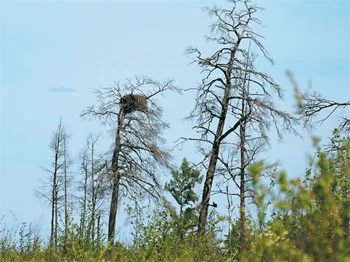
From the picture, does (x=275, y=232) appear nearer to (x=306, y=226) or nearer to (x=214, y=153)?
(x=306, y=226)

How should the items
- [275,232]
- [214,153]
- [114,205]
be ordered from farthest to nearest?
[114,205]
[214,153]
[275,232]

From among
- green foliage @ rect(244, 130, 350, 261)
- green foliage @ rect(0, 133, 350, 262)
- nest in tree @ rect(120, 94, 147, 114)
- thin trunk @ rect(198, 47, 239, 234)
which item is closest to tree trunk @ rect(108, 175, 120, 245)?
nest in tree @ rect(120, 94, 147, 114)

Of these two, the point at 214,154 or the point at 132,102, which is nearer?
the point at 214,154

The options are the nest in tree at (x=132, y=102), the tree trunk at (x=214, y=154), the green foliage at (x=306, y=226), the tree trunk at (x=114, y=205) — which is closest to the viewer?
the green foliage at (x=306, y=226)

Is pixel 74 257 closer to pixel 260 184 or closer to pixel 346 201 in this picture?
pixel 346 201

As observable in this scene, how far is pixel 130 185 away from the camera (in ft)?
97.7

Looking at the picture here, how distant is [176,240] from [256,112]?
316 inches

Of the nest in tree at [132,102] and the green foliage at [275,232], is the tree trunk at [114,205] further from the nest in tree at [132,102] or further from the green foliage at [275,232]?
the green foliage at [275,232]

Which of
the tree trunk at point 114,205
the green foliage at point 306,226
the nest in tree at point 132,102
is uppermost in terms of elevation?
the nest in tree at point 132,102

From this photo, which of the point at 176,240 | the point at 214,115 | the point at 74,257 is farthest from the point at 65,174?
the point at 74,257

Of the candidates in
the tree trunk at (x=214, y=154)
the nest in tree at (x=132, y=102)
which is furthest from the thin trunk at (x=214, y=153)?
the nest in tree at (x=132, y=102)

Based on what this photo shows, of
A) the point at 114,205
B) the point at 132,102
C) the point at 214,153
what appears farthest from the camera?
the point at 132,102

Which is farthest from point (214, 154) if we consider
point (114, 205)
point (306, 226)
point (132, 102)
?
point (306, 226)

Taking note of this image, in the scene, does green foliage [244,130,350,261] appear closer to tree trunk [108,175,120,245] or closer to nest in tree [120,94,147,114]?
tree trunk [108,175,120,245]
